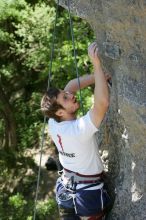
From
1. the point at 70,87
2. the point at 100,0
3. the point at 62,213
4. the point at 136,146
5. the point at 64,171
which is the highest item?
the point at 100,0

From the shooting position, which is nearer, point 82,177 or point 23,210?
point 82,177

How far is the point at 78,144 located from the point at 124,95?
0.56 meters

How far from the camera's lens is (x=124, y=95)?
12.3 ft

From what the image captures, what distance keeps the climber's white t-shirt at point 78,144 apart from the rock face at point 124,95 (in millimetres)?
290

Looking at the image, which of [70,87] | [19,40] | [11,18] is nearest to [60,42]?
[11,18]

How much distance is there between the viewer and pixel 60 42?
37.0ft

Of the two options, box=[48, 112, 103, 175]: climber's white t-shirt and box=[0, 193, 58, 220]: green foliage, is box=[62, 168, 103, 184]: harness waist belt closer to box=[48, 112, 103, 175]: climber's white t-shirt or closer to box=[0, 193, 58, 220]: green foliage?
box=[48, 112, 103, 175]: climber's white t-shirt

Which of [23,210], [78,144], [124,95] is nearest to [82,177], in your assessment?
[78,144]

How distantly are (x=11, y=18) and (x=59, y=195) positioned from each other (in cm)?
859

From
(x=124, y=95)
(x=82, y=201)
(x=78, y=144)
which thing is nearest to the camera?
(x=124, y=95)

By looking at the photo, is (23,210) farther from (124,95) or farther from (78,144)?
(124,95)

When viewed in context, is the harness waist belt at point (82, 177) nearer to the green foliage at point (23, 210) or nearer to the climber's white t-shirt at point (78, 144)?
the climber's white t-shirt at point (78, 144)

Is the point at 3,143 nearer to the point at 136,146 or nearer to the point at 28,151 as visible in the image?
the point at 28,151

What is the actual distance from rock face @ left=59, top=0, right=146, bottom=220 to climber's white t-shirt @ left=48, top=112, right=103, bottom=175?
0.95 ft
